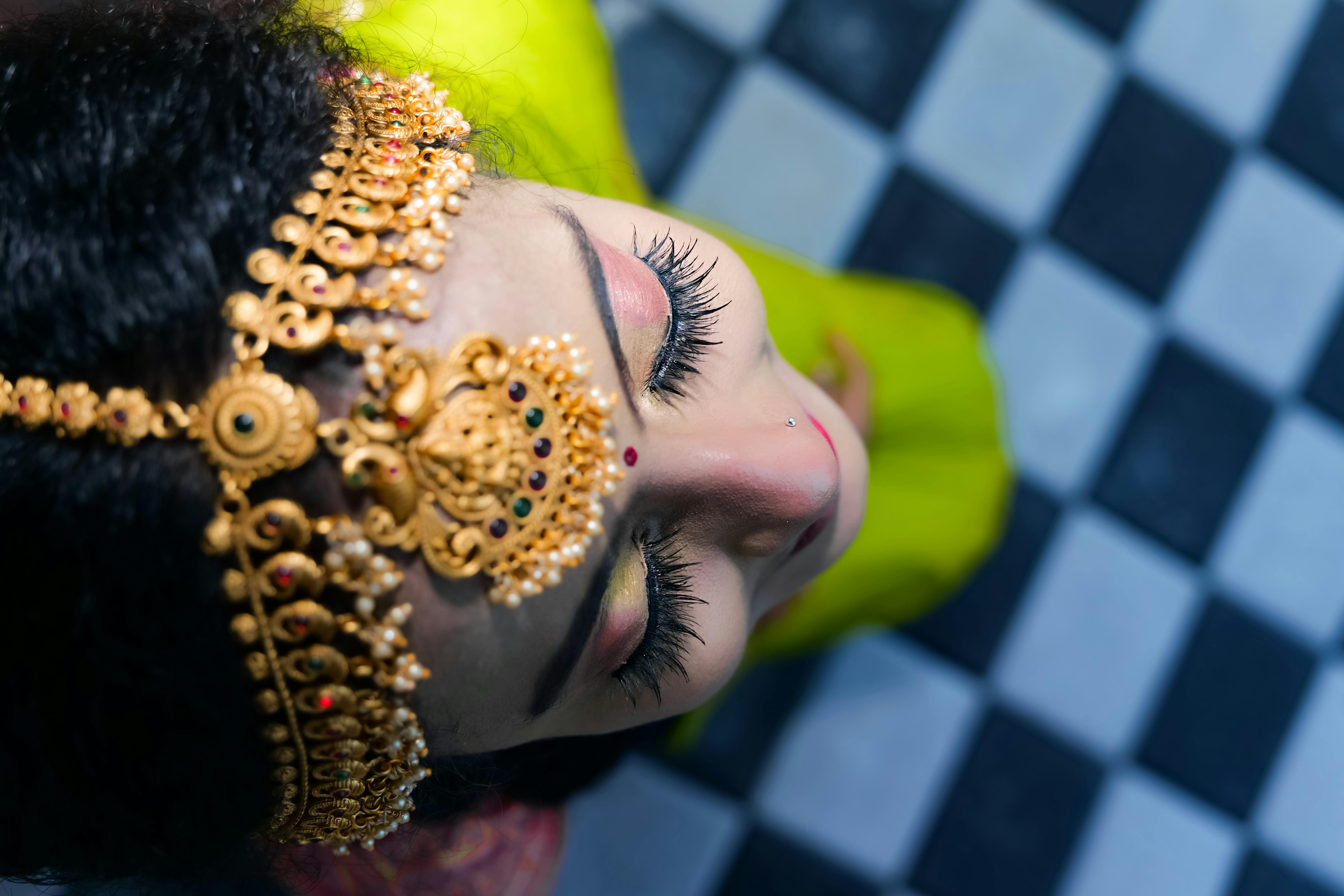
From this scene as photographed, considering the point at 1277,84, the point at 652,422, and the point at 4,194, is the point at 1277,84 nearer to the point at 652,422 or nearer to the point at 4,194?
the point at 652,422

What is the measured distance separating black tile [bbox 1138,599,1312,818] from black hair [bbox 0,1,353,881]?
4.86 ft

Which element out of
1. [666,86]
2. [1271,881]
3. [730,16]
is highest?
[730,16]

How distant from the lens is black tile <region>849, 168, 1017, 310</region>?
59.2 inches

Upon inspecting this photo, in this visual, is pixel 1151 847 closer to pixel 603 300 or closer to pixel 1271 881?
pixel 1271 881

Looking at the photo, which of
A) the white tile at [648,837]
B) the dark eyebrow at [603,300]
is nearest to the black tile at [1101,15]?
the dark eyebrow at [603,300]

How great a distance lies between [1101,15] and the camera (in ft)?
5.01

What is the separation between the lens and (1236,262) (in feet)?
5.05

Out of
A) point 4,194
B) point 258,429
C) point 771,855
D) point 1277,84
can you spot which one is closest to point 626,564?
point 258,429

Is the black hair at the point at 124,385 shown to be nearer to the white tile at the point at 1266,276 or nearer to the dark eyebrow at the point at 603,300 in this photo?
the dark eyebrow at the point at 603,300

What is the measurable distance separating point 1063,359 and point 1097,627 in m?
0.47

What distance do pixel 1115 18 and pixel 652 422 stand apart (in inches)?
57.2

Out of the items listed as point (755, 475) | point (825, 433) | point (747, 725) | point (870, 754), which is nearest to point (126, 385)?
point (755, 475)

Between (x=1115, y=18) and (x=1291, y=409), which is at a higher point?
(x=1115, y=18)

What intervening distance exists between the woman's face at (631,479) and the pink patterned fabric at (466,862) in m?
0.44
